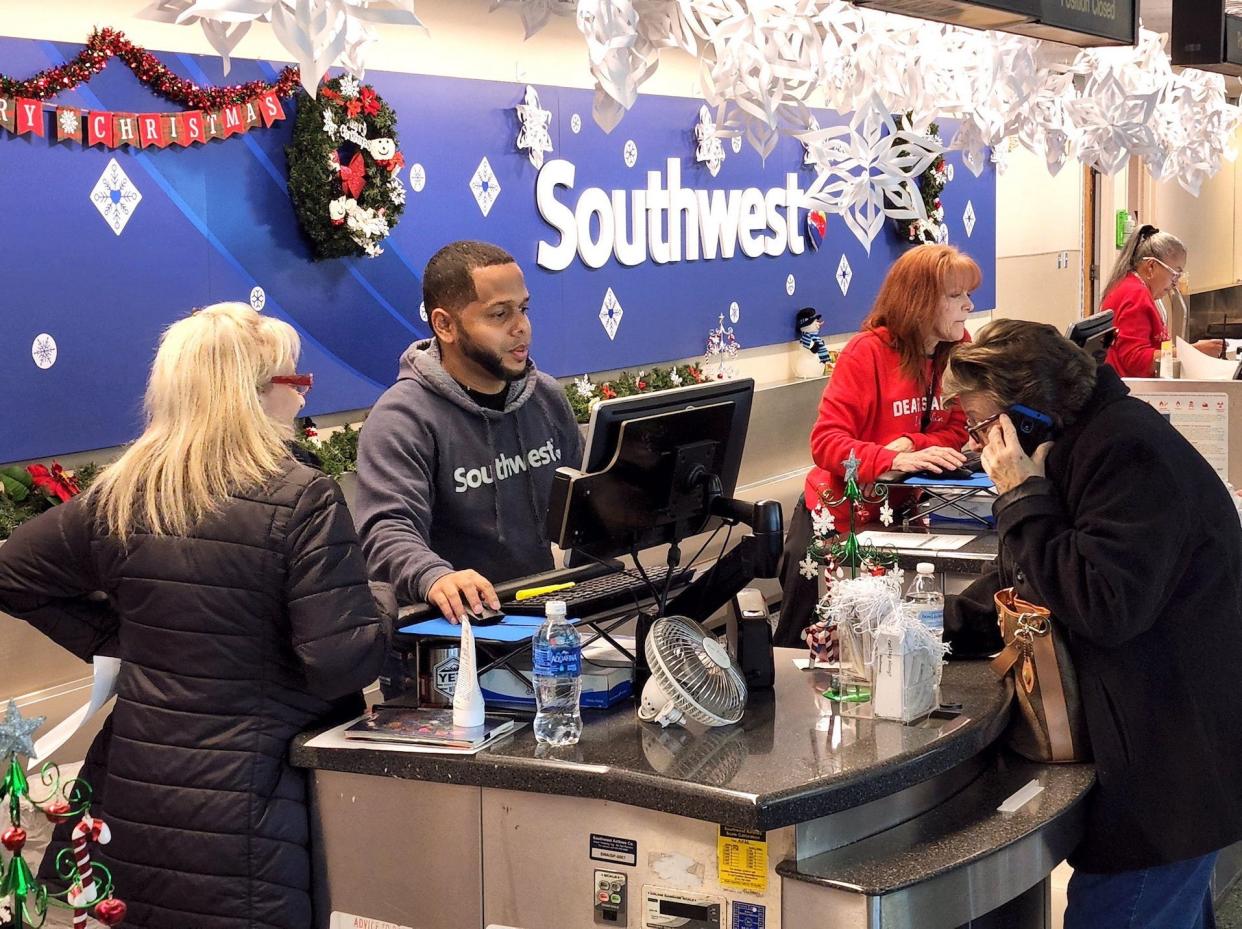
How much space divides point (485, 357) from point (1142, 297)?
5211 millimetres

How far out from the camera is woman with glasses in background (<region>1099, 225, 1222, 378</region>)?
763 cm

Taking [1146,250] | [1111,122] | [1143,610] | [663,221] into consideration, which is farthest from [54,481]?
[1146,250]

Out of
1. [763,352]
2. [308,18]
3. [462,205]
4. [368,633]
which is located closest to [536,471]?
[368,633]

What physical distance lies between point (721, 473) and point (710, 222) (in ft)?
16.7

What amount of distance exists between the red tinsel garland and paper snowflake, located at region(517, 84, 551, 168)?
1437mm

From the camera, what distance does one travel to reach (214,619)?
105 inches

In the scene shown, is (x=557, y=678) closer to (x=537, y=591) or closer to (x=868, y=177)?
(x=537, y=591)

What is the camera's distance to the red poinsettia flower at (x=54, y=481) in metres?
4.54

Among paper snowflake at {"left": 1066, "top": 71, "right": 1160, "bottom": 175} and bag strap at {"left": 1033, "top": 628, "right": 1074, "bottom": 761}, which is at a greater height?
paper snowflake at {"left": 1066, "top": 71, "right": 1160, "bottom": 175}

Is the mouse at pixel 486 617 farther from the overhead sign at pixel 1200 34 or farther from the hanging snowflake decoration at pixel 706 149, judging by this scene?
the hanging snowflake decoration at pixel 706 149

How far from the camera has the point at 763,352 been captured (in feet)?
28.3

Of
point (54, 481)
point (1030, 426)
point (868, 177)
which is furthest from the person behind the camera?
point (868, 177)

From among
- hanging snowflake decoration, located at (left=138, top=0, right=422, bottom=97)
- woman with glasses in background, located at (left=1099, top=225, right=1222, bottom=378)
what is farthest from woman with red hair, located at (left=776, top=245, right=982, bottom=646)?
woman with glasses in background, located at (left=1099, top=225, right=1222, bottom=378)

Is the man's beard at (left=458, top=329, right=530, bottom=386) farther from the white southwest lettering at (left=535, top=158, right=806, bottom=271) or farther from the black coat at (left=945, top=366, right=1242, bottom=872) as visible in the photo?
the white southwest lettering at (left=535, top=158, right=806, bottom=271)
